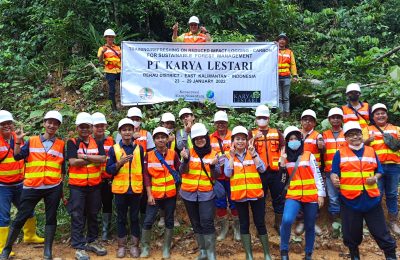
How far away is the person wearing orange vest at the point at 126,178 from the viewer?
620 cm

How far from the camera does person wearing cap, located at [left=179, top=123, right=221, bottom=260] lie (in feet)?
19.5

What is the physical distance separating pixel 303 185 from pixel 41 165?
3.86 metres

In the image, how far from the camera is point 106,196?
6.79m

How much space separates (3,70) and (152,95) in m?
5.34

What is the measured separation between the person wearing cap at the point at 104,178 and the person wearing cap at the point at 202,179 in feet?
4.54

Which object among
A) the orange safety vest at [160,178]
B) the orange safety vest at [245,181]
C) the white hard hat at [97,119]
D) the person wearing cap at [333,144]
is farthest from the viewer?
the person wearing cap at [333,144]

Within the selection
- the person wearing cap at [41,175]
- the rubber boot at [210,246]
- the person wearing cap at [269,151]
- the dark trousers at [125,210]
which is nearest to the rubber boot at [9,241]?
the person wearing cap at [41,175]

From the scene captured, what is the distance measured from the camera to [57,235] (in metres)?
6.96

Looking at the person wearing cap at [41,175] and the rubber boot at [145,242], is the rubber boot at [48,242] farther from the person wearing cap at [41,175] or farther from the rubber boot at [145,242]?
the rubber boot at [145,242]

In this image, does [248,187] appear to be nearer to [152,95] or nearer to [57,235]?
[57,235]

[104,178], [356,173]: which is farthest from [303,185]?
[104,178]

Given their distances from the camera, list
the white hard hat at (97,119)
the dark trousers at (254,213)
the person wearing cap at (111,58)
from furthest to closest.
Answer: the person wearing cap at (111,58), the white hard hat at (97,119), the dark trousers at (254,213)

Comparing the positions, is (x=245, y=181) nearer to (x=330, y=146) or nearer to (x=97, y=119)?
(x=330, y=146)

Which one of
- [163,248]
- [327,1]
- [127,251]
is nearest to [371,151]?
[163,248]
